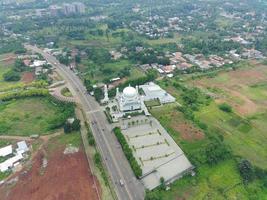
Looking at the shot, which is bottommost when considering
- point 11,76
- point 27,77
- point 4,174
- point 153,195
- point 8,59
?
point 8,59

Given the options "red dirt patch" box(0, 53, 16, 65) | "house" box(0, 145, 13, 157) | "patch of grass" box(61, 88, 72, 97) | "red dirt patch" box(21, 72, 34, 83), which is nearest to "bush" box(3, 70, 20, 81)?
"red dirt patch" box(21, 72, 34, 83)

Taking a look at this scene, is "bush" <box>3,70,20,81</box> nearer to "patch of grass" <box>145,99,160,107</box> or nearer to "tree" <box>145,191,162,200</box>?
"patch of grass" <box>145,99,160,107</box>

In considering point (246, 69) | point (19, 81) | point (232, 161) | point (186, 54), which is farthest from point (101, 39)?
point (232, 161)

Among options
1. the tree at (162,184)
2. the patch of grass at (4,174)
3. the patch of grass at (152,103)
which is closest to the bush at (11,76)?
the patch of grass at (152,103)

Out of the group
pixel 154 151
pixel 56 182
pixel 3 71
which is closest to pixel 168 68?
pixel 154 151

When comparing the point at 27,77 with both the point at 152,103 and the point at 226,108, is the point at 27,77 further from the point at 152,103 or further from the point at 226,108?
the point at 226,108

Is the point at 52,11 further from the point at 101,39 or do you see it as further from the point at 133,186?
the point at 133,186
